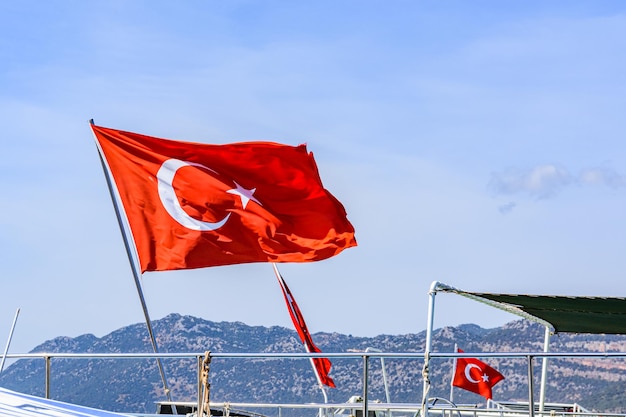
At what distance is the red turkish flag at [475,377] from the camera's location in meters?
34.8

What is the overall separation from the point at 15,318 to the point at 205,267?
132 inches

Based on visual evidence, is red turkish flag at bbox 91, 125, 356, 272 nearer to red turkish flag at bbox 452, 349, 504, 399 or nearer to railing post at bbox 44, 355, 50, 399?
railing post at bbox 44, 355, 50, 399

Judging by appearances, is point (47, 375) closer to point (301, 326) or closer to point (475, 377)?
point (301, 326)

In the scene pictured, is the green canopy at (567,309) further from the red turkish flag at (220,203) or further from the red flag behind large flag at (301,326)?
the red flag behind large flag at (301,326)

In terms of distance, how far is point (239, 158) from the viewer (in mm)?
18891

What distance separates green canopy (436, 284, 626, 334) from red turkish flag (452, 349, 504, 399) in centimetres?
1602

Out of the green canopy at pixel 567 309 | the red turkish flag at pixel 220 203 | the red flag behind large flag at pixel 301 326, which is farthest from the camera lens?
the red flag behind large flag at pixel 301 326

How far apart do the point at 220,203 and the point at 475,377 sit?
18661 millimetres

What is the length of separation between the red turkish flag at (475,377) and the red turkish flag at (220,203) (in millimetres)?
17206

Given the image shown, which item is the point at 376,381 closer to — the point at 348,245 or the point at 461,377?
the point at 461,377

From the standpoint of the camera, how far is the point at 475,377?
116 ft

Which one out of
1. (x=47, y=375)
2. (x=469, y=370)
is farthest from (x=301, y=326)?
(x=469, y=370)

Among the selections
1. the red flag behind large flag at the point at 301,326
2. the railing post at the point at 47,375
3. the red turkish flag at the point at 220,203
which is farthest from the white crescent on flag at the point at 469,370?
the railing post at the point at 47,375

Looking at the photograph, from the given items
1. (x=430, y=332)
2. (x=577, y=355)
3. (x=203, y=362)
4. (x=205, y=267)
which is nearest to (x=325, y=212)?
(x=205, y=267)
